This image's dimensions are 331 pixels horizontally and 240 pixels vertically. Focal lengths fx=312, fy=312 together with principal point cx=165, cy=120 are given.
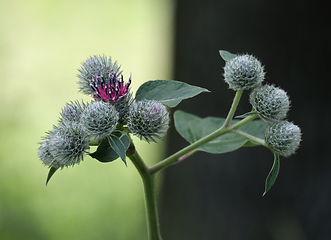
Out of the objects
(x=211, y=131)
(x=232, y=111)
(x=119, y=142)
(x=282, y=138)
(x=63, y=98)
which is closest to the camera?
(x=119, y=142)

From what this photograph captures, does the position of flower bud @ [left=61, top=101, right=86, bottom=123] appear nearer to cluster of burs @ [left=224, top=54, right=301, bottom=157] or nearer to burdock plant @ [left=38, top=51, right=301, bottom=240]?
burdock plant @ [left=38, top=51, right=301, bottom=240]

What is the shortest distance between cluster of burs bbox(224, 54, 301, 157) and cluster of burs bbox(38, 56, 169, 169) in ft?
1.00

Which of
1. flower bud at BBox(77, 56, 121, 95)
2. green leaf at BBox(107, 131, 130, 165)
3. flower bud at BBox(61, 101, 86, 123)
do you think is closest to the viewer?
green leaf at BBox(107, 131, 130, 165)

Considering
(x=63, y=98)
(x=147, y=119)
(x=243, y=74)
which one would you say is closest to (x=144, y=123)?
(x=147, y=119)

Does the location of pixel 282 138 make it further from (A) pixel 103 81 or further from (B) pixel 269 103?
(A) pixel 103 81

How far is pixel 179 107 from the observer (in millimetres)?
3273

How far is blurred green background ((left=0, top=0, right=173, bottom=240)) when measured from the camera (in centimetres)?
354

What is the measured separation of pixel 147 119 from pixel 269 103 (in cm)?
41

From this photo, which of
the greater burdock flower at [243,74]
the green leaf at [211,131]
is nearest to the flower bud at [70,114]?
the green leaf at [211,131]

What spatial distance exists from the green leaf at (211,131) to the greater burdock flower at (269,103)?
0.66 ft

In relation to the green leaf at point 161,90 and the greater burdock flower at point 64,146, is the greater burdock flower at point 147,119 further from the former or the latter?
the greater burdock flower at point 64,146

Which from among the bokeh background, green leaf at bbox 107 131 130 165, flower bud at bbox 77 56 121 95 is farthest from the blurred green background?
green leaf at bbox 107 131 130 165
